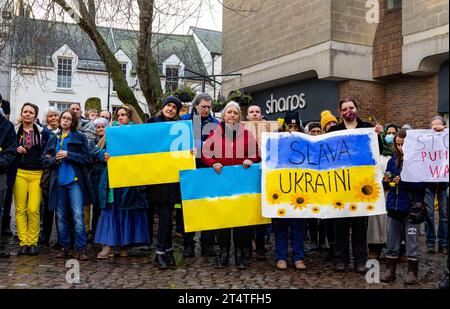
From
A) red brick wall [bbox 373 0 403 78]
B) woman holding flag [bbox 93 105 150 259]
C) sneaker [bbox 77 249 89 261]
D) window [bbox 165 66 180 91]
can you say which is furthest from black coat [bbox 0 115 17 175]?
red brick wall [bbox 373 0 403 78]

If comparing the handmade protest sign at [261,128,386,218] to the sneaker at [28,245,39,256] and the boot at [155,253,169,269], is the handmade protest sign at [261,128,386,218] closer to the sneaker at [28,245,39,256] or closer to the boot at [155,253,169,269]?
the boot at [155,253,169,269]

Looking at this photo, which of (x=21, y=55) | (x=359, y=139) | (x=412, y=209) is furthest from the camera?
(x=21, y=55)

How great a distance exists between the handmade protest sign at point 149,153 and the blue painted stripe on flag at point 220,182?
0.15m

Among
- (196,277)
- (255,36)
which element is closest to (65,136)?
(196,277)

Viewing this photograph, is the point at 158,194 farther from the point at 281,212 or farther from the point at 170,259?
the point at 281,212

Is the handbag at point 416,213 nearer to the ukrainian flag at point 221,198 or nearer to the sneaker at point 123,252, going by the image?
the ukrainian flag at point 221,198

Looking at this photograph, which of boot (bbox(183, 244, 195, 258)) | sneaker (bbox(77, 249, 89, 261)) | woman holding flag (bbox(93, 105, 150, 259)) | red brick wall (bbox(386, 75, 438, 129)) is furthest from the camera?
red brick wall (bbox(386, 75, 438, 129))

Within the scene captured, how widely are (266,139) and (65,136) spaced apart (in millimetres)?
2599

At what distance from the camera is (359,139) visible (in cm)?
595

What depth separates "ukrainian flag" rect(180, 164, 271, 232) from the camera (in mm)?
6059

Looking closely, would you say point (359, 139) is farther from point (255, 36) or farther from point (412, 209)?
point (255, 36)

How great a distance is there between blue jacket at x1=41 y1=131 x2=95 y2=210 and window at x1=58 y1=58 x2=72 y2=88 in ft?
121

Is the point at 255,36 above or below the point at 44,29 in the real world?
above

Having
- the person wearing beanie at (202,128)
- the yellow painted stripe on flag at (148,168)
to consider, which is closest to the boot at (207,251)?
the person wearing beanie at (202,128)
